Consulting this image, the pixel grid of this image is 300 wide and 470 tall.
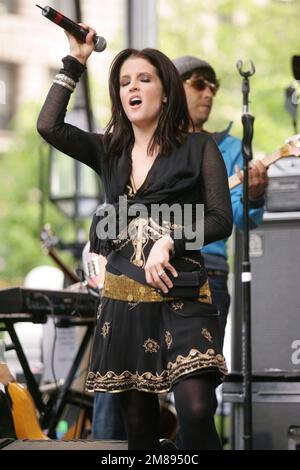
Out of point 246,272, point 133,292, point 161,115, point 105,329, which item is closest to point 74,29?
point 161,115

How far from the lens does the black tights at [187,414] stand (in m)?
3.14

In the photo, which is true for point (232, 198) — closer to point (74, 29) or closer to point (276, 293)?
point (276, 293)

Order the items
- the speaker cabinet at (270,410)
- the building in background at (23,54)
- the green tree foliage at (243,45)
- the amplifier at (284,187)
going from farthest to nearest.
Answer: the building in background at (23,54)
the green tree foliage at (243,45)
the amplifier at (284,187)
the speaker cabinet at (270,410)

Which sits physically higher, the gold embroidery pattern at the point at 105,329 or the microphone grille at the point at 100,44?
the microphone grille at the point at 100,44

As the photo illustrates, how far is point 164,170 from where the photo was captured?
339 cm

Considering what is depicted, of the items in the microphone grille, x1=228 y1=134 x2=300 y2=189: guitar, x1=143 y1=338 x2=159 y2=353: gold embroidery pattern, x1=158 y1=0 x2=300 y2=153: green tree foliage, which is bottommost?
x1=143 y1=338 x2=159 y2=353: gold embroidery pattern

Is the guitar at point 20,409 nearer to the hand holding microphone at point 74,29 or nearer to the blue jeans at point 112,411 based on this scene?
the blue jeans at point 112,411

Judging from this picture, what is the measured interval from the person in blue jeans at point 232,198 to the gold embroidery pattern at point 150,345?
1313 millimetres

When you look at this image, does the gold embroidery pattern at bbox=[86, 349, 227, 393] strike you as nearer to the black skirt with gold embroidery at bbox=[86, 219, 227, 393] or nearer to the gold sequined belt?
the black skirt with gold embroidery at bbox=[86, 219, 227, 393]

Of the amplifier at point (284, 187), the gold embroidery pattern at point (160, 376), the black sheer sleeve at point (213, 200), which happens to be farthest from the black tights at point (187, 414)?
the amplifier at point (284, 187)

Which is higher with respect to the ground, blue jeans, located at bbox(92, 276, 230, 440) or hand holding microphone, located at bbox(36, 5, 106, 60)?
hand holding microphone, located at bbox(36, 5, 106, 60)

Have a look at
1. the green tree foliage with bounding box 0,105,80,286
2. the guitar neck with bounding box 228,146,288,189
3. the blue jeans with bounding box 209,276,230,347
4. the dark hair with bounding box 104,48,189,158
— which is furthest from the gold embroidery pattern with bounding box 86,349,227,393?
the green tree foliage with bounding box 0,105,80,286

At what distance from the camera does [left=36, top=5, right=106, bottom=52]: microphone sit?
3.46 meters
